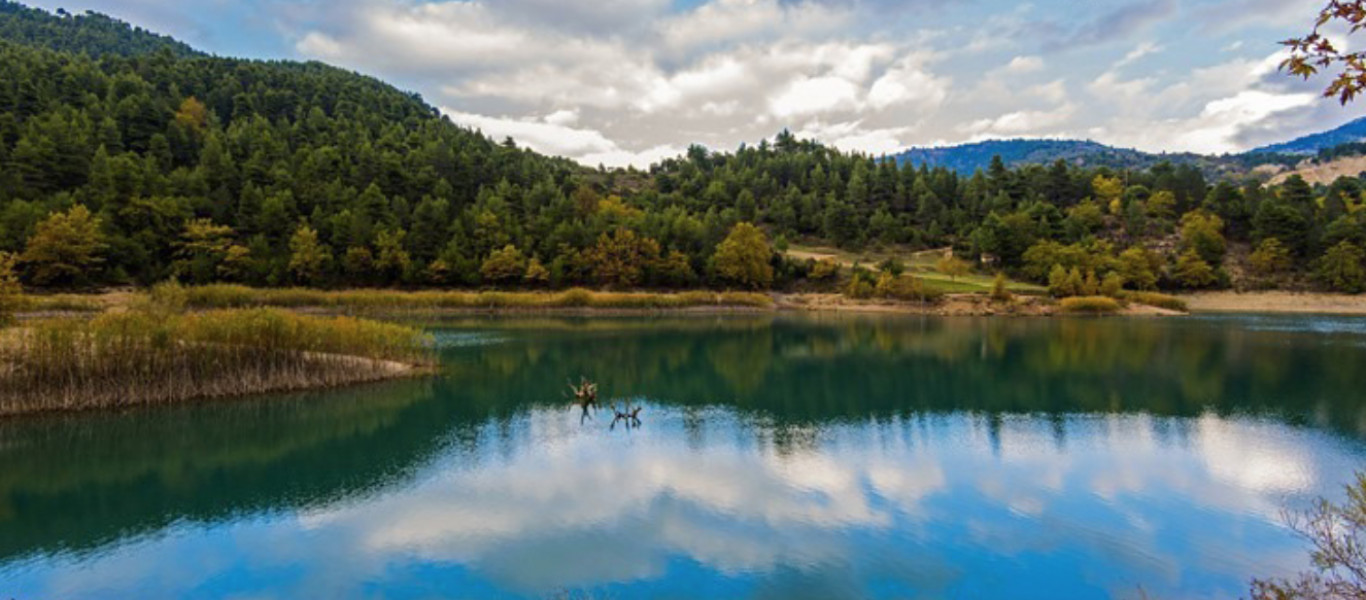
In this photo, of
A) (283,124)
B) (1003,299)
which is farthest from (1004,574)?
(283,124)

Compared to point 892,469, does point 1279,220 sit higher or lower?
higher

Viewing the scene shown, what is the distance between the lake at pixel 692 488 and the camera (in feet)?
43.1

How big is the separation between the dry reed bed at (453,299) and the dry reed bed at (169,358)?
26092 mm

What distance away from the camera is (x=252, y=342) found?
2653cm

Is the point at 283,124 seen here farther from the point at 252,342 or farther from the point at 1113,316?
the point at 1113,316

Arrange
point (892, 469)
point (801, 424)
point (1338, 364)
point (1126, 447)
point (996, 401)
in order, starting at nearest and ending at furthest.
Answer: point (892, 469), point (1126, 447), point (801, 424), point (996, 401), point (1338, 364)

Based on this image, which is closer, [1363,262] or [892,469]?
[892,469]

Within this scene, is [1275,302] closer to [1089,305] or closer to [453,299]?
[1089,305]

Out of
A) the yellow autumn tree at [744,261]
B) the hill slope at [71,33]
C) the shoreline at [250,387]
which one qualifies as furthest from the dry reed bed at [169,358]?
the hill slope at [71,33]

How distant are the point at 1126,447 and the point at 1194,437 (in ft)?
10.8

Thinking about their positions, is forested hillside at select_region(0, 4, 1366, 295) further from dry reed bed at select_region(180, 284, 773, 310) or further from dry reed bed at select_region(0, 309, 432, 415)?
dry reed bed at select_region(0, 309, 432, 415)

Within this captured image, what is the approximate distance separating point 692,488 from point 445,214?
73.5 m

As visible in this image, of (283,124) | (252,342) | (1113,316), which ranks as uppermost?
(283,124)

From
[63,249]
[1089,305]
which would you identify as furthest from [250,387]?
[1089,305]
